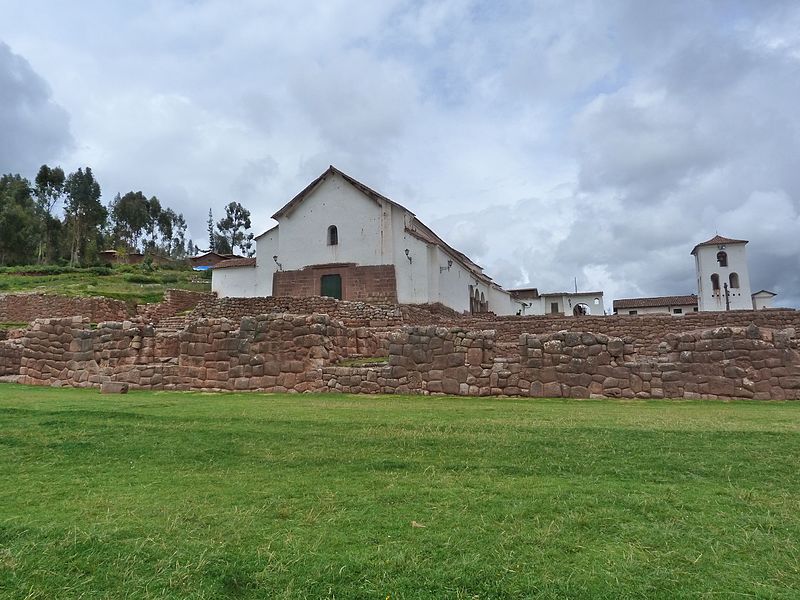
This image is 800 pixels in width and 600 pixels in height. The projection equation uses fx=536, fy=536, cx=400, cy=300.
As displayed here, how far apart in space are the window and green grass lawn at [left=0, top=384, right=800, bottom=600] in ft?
85.7

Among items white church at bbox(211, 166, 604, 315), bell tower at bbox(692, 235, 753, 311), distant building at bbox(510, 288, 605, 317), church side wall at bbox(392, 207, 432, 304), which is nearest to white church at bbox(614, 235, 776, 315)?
bell tower at bbox(692, 235, 753, 311)

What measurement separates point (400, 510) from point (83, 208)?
263 ft

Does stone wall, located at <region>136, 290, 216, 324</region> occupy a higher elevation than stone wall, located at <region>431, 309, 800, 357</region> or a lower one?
higher

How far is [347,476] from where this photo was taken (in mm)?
4516

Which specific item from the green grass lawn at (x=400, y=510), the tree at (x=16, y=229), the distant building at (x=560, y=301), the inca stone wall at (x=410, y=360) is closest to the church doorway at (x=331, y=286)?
the inca stone wall at (x=410, y=360)

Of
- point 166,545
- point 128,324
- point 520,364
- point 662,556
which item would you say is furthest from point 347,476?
point 128,324

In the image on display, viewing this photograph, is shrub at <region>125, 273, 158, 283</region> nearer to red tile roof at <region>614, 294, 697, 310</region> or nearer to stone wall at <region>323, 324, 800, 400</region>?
stone wall at <region>323, 324, 800, 400</region>

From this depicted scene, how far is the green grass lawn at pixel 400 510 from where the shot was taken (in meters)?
2.70

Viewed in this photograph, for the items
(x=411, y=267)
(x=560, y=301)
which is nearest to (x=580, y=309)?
(x=560, y=301)

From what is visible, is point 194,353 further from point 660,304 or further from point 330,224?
point 660,304

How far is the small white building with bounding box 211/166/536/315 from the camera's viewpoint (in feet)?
101

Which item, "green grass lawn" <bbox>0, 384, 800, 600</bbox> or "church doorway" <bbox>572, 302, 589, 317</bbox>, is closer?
"green grass lawn" <bbox>0, 384, 800, 600</bbox>

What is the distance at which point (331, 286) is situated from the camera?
32000 mm

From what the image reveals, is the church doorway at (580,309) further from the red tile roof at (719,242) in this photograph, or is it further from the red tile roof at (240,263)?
the red tile roof at (240,263)
